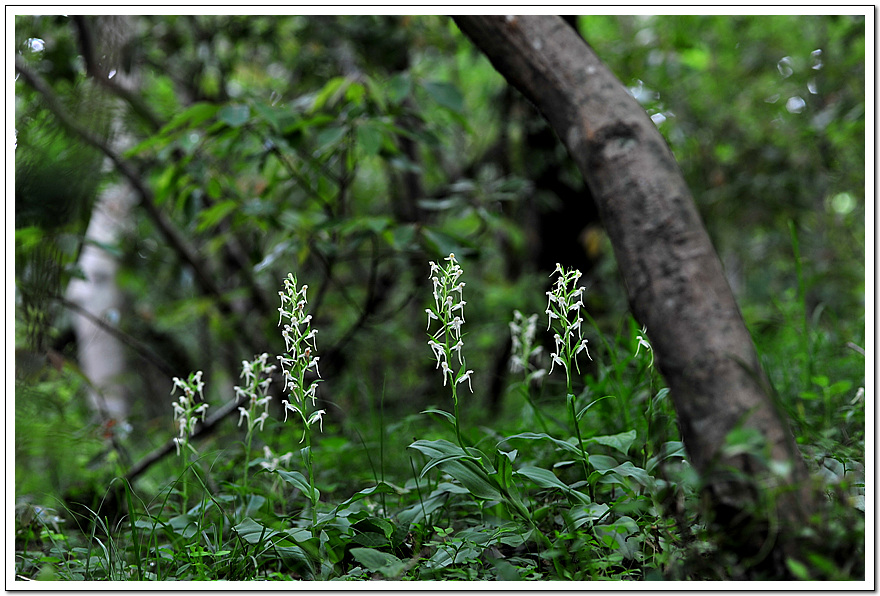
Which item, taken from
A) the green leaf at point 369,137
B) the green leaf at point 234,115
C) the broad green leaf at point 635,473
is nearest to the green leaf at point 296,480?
the broad green leaf at point 635,473

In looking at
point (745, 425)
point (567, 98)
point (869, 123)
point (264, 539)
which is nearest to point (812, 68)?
point (869, 123)

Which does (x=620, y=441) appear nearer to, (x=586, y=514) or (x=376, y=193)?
(x=586, y=514)

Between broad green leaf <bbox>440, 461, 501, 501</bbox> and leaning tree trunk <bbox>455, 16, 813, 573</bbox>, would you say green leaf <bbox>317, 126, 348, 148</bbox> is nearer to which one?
leaning tree trunk <bbox>455, 16, 813, 573</bbox>

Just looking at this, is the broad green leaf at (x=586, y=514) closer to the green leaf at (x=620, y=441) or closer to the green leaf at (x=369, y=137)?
the green leaf at (x=620, y=441)

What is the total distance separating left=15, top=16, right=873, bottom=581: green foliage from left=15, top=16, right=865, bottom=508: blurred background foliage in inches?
1.0

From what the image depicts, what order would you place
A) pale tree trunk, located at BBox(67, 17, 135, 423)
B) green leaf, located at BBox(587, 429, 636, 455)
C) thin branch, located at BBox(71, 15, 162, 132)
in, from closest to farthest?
green leaf, located at BBox(587, 429, 636, 455) → thin branch, located at BBox(71, 15, 162, 132) → pale tree trunk, located at BBox(67, 17, 135, 423)

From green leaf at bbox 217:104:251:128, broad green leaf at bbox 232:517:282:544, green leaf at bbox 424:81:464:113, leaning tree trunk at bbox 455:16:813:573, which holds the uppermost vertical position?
green leaf at bbox 424:81:464:113

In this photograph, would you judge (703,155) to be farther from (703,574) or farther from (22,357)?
(22,357)

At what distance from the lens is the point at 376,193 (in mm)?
5660

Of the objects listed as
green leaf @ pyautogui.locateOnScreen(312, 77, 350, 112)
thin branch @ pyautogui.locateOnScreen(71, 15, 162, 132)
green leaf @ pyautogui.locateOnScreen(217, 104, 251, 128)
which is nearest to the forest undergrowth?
green leaf @ pyautogui.locateOnScreen(217, 104, 251, 128)

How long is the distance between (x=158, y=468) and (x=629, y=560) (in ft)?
8.97

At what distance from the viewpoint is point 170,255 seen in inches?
201

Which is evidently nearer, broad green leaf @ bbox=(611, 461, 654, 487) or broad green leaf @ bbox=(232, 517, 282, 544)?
broad green leaf @ bbox=(611, 461, 654, 487)

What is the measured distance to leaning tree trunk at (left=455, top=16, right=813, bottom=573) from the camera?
1088mm
